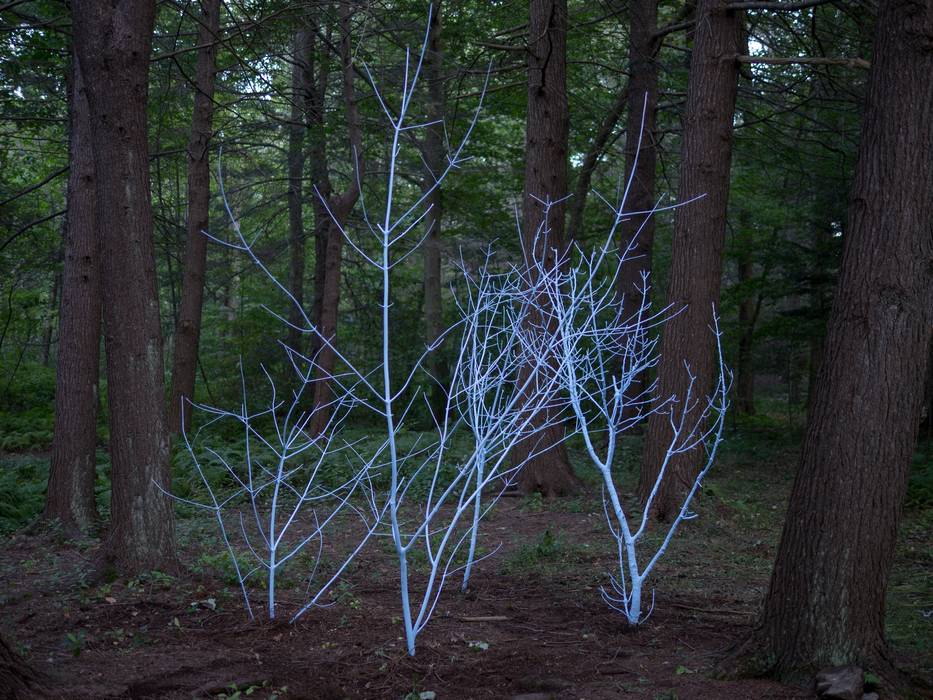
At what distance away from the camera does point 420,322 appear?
719 inches

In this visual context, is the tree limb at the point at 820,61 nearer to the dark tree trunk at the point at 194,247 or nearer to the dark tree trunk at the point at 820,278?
the dark tree trunk at the point at 820,278

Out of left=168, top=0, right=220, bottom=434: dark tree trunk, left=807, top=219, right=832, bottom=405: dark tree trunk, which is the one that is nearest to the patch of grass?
left=807, top=219, right=832, bottom=405: dark tree trunk

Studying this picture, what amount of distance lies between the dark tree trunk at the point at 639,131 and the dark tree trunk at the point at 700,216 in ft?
5.66

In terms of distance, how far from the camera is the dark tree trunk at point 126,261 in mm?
5602

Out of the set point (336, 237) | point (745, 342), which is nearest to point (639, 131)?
point (336, 237)

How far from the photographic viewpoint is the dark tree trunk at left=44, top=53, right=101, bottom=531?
25.4 feet

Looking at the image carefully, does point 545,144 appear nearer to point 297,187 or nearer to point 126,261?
point 126,261

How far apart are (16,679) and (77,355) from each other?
4.80 metres

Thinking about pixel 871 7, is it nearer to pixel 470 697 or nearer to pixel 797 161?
pixel 797 161

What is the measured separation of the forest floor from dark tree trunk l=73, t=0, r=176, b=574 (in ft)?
1.30

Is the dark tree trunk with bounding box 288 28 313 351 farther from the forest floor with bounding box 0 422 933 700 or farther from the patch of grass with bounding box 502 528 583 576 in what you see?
the forest floor with bounding box 0 422 933 700

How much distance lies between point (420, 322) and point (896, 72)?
14.7 m

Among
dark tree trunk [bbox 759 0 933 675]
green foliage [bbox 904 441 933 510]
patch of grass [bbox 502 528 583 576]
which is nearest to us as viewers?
dark tree trunk [bbox 759 0 933 675]

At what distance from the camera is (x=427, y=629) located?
497cm
